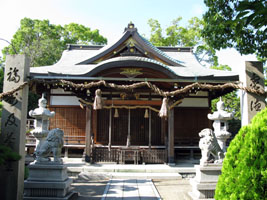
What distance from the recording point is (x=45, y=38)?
96.9ft

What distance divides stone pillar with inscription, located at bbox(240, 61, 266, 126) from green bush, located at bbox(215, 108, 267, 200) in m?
2.69

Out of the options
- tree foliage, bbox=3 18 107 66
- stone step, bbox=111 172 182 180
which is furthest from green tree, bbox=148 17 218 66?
stone step, bbox=111 172 182 180

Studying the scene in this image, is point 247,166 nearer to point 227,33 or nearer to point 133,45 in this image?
point 227,33

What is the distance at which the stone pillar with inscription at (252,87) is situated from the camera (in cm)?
571

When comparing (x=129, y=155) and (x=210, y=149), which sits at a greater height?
(x=210, y=149)

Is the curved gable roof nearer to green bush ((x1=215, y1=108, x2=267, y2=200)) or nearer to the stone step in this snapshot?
the stone step

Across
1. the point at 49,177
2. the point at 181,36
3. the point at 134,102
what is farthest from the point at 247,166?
the point at 181,36

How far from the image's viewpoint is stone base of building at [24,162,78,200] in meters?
5.84

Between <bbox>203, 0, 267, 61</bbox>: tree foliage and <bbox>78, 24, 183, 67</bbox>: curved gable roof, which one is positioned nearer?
<bbox>203, 0, 267, 61</bbox>: tree foliage

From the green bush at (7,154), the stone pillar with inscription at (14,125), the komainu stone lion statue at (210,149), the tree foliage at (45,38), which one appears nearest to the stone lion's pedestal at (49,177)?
the stone pillar with inscription at (14,125)

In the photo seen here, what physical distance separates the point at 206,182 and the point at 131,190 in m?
2.56

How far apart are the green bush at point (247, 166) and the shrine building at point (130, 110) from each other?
7.71 m

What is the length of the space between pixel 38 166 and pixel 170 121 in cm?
667

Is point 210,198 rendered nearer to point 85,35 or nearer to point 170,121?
point 170,121
